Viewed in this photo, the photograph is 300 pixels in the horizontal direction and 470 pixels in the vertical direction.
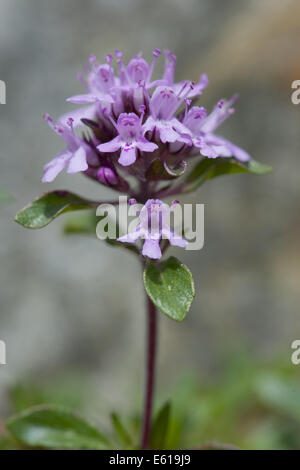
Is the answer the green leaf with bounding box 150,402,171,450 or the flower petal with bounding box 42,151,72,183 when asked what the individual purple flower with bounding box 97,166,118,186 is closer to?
the flower petal with bounding box 42,151,72,183

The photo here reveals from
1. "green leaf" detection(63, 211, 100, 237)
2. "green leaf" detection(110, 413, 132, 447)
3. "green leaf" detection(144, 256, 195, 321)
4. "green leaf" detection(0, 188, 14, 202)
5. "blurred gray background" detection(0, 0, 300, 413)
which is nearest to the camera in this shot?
"green leaf" detection(144, 256, 195, 321)

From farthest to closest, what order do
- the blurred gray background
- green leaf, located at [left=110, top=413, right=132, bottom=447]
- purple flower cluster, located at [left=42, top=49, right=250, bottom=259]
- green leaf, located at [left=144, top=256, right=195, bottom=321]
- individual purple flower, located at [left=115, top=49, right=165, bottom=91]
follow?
the blurred gray background < green leaf, located at [left=110, top=413, right=132, bottom=447] < individual purple flower, located at [left=115, top=49, right=165, bottom=91] < purple flower cluster, located at [left=42, top=49, right=250, bottom=259] < green leaf, located at [left=144, top=256, right=195, bottom=321]

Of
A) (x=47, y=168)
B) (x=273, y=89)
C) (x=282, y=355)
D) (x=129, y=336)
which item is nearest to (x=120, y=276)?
(x=129, y=336)

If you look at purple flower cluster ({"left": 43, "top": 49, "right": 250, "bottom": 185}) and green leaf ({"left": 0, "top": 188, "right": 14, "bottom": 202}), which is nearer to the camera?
purple flower cluster ({"left": 43, "top": 49, "right": 250, "bottom": 185})

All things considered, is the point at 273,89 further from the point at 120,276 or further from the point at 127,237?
the point at 127,237

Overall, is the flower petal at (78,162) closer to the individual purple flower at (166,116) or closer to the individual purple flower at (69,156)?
the individual purple flower at (69,156)

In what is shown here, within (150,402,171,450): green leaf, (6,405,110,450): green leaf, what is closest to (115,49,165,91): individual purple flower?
(150,402,171,450): green leaf

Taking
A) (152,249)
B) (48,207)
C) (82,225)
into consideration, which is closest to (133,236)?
(152,249)

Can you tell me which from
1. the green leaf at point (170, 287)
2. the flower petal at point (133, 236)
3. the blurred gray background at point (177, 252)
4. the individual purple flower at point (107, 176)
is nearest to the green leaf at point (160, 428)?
the green leaf at point (170, 287)
